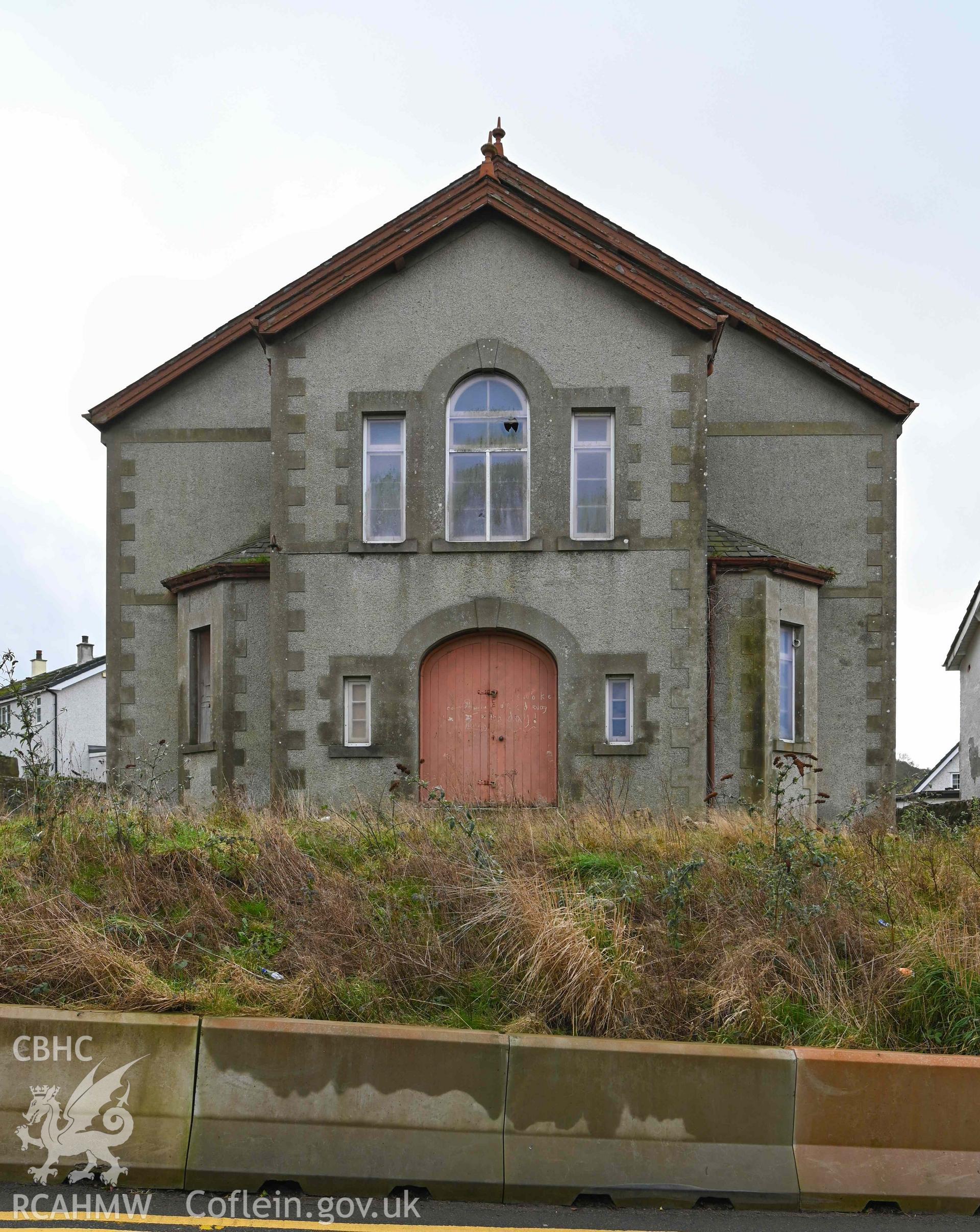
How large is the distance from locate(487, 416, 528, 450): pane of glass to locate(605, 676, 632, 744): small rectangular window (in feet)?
10.2

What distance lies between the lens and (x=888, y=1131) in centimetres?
720

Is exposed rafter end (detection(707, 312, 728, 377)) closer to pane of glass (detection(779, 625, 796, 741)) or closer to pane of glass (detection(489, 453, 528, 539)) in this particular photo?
pane of glass (detection(489, 453, 528, 539))

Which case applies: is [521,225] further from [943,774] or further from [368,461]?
[943,774]


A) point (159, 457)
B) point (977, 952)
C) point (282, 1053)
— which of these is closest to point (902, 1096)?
point (977, 952)

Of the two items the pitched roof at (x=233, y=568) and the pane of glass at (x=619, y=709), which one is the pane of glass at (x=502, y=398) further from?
the pane of glass at (x=619, y=709)

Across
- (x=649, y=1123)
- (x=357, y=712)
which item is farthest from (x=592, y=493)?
(x=649, y=1123)

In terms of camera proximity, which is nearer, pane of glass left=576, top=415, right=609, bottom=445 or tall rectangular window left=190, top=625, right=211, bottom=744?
pane of glass left=576, top=415, right=609, bottom=445

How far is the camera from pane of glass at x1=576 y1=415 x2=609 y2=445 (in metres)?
17.5

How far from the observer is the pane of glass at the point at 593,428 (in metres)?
17.5

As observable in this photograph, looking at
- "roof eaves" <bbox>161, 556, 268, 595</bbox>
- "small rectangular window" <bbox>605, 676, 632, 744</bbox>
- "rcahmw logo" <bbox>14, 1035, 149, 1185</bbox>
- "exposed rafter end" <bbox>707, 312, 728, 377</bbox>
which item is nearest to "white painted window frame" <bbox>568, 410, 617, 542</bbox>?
"exposed rafter end" <bbox>707, 312, 728, 377</bbox>

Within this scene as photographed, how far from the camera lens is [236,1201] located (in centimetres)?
693

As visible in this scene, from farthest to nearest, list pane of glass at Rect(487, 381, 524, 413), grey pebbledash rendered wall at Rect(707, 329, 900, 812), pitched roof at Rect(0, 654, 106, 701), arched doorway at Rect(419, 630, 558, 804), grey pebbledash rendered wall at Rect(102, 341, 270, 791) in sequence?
pitched roof at Rect(0, 654, 106, 701), grey pebbledash rendered wall at Rect(102, 341, 270, 791), grey pebbledash rendered wall at Rect(707, 329, 900, 812), pane of glass at Rect(487, 381, 524, 413), arched doorway at Rect(419, 630, 558, 804)

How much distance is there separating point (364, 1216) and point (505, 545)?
1113 centimetres

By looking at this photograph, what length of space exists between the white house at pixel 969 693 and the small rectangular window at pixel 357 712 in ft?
77.0
